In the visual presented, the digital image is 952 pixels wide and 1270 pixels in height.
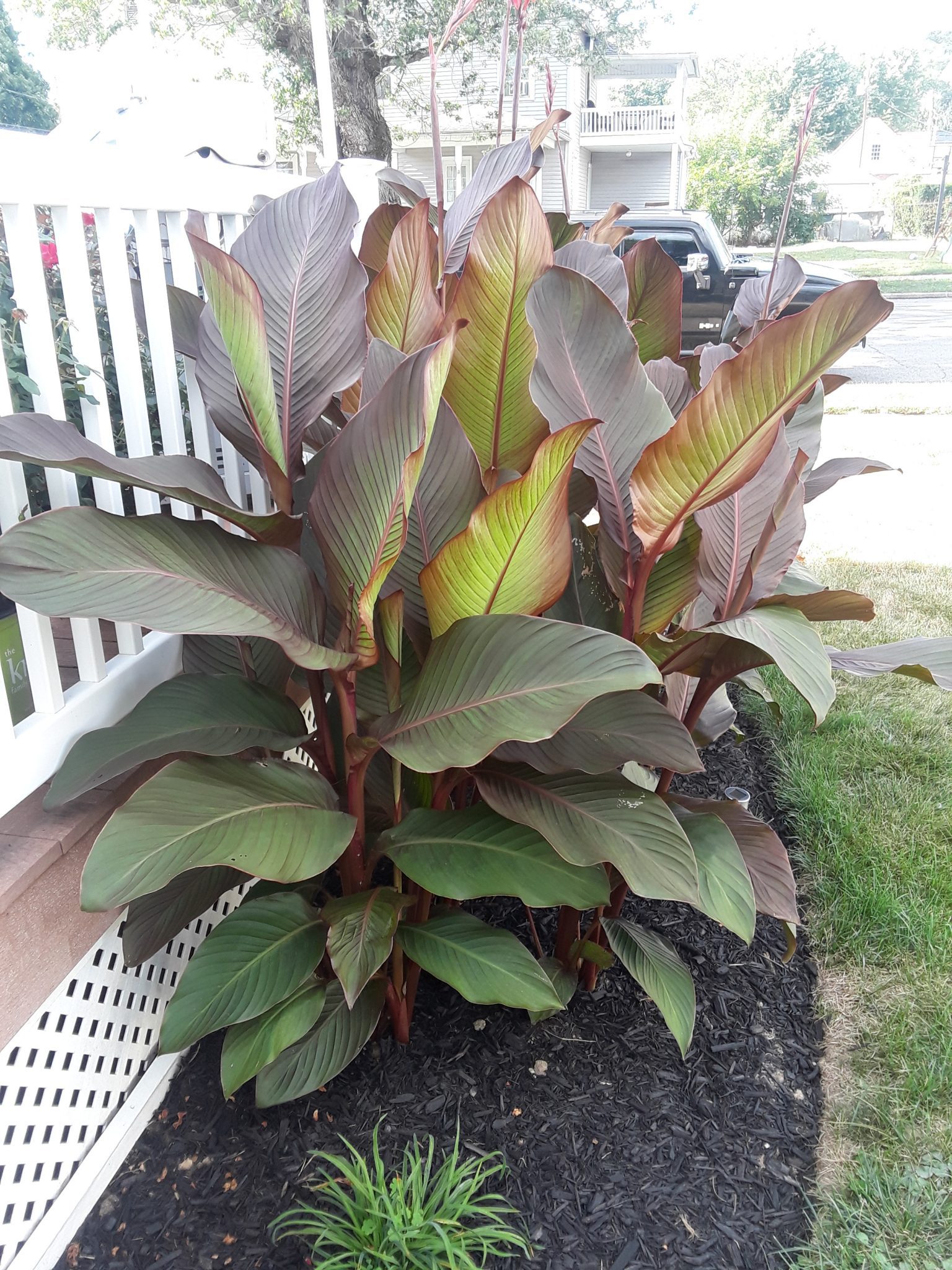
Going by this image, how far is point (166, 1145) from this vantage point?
1.61 m

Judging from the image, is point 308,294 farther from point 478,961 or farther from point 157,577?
point 478,961

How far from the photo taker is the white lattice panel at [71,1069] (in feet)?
4.64

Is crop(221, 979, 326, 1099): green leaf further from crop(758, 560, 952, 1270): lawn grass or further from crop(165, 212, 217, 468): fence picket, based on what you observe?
crop(165, 212, 217, 468): fence picket

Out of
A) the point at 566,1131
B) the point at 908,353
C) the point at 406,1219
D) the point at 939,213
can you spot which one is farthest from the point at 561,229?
the point at 939,213

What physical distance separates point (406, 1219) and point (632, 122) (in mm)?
27462

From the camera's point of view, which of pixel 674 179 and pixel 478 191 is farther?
pixel 674 179

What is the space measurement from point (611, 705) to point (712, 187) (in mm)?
35716

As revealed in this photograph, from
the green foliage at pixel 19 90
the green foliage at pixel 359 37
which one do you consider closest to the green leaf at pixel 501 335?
the green foliage at pixel 359 37

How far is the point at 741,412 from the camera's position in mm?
1204

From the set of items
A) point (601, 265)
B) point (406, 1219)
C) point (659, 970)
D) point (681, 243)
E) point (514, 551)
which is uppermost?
point (681, 243)

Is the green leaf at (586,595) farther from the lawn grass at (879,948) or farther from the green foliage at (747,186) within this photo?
the green foliage at (747,186)

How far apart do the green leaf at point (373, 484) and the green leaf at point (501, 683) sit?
4.8 inches

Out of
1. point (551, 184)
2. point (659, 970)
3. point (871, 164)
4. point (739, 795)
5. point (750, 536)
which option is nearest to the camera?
point (750, 536)

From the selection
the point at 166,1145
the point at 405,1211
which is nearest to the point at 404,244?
the point at 405,1211
